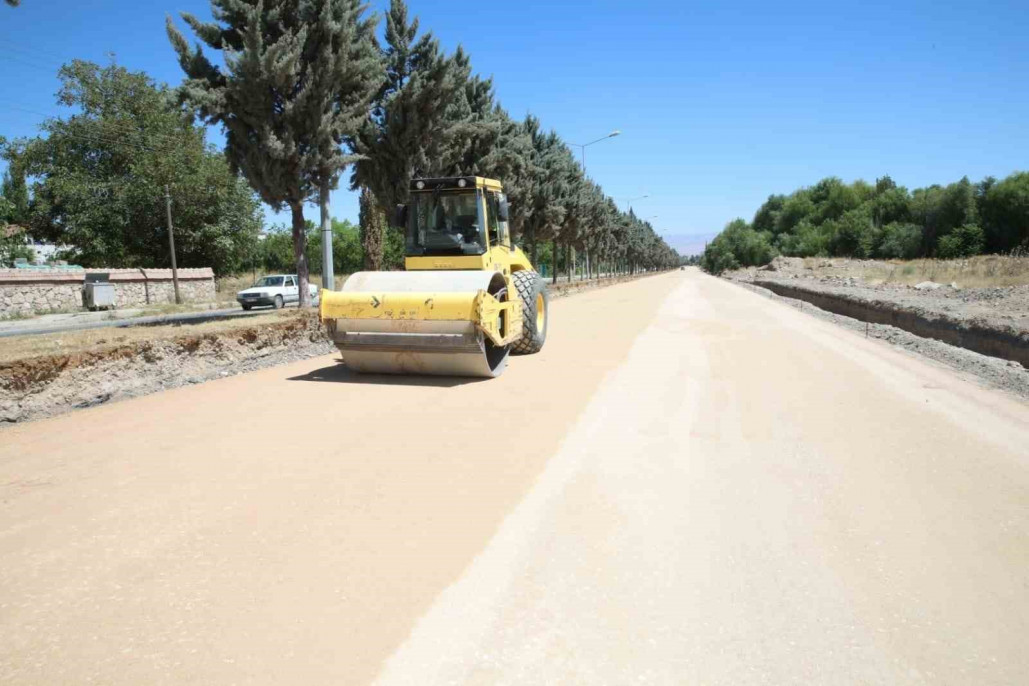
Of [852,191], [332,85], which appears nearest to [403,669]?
[332,85]

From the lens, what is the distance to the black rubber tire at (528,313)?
1127cm

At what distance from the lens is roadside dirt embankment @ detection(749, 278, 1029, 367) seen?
11992mm

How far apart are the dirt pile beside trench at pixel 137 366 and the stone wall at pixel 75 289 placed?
23.3 m

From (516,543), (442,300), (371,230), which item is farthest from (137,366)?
(371,230)

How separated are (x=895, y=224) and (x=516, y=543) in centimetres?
9864

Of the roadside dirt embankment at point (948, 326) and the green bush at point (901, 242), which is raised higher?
the green bush at point (901, 242)

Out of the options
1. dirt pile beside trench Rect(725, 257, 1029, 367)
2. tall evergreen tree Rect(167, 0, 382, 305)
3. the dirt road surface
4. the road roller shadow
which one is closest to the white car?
tall evergreen tree Rect(167, 0, 382, 305)

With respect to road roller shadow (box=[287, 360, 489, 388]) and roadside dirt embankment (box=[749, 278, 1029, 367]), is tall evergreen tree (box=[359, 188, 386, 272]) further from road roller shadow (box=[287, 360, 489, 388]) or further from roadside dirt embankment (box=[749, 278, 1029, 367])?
roadside dirt embankment (box=[749, 278, 1029, 367])

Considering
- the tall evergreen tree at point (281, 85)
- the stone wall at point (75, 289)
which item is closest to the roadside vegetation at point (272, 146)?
the tall evergreen tree at point (281, 85)

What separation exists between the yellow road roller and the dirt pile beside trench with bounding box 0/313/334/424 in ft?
7.23

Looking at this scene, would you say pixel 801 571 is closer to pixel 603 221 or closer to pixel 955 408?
pixel 955 408

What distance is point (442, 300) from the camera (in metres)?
8.50

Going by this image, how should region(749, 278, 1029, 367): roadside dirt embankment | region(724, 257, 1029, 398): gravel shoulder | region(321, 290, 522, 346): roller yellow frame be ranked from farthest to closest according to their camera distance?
region(749, 278, 1029, 367): roadside dirt embankment → region(724, 257, 1029, 398): gravel shoulder → region(321, 290, 522, 346): roller yellow frame

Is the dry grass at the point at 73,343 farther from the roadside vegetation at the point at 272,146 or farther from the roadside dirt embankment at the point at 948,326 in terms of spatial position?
the roadside dirt embankment at the point at 948,326
